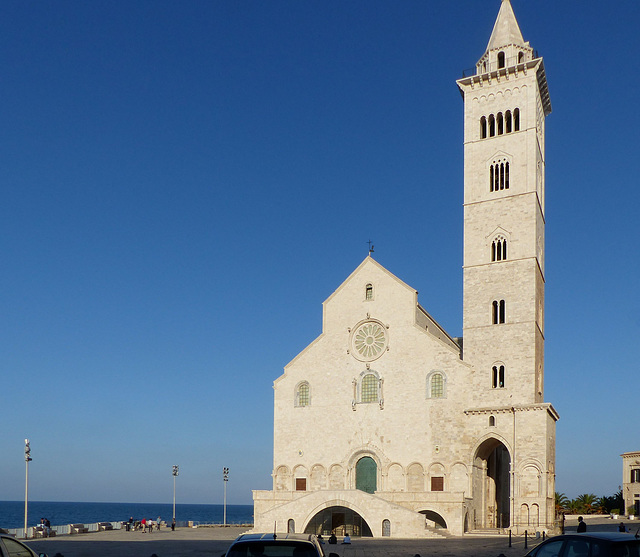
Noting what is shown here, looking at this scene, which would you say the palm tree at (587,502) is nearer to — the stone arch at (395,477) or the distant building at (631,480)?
the distant building at (631,480)

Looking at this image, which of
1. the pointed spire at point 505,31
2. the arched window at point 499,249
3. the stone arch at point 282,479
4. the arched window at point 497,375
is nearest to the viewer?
the arched window at point 497,375

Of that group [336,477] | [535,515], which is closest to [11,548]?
[535,515]

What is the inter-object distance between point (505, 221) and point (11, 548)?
133ft

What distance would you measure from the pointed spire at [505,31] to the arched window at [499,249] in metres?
13.8

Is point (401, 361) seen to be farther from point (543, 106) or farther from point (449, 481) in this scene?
point (543, 106)

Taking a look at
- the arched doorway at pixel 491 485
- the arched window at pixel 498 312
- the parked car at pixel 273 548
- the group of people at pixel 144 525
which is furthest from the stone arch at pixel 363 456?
the parked car at pixel 273 548

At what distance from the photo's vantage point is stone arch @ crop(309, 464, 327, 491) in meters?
48.8

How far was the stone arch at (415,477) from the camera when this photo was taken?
4596 cm

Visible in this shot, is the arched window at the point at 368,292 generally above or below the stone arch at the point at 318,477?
above

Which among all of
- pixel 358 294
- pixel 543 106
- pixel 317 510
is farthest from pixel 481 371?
pixel 543 106

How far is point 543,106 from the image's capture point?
52750 mm

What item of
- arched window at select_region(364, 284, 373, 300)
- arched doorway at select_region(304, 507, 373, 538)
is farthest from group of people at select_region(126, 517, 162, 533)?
Answer: arched window at select_region(364, 284, 373, 300)

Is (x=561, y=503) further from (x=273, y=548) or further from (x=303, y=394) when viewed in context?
(x=273, y=548)

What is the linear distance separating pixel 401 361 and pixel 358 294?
216 inches
